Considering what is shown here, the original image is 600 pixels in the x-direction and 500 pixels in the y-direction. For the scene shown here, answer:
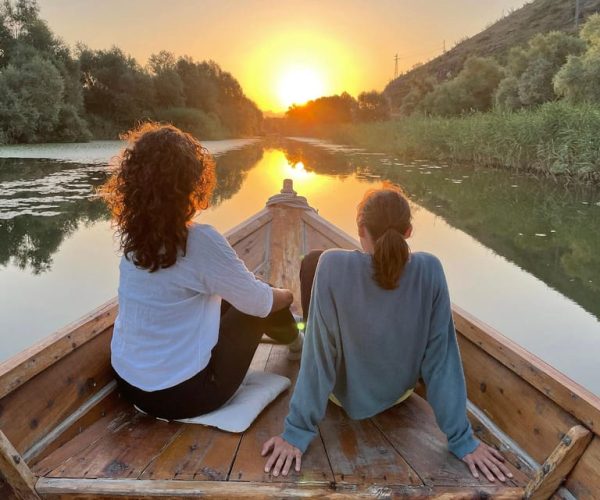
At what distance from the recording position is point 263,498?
1.26m

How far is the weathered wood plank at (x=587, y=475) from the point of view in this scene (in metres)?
1.22

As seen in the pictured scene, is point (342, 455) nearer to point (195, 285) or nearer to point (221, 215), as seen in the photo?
point (195, 285)

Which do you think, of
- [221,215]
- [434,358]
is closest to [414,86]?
[221,215]

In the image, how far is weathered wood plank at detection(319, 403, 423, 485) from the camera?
4.62 ft

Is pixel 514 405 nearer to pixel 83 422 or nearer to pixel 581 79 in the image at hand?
pixel 83 422

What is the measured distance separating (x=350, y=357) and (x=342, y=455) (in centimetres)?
28

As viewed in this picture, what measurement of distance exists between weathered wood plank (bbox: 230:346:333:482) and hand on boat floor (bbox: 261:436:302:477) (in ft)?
0.06

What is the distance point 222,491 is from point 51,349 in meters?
0.67

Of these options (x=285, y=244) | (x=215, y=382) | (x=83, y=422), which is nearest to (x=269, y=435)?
(x=215, y=382)

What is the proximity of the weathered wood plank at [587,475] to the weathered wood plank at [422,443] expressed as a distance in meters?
0.21

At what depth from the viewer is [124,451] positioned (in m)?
1.50

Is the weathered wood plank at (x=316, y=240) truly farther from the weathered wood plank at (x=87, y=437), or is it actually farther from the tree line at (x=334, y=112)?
the tree line at (x=334, y=112)

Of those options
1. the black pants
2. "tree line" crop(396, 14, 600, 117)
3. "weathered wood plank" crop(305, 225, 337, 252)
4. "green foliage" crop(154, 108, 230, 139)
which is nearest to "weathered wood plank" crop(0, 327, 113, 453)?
the black pants

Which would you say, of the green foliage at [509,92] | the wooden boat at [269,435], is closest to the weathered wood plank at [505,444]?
the wooden boat at [269,435]
